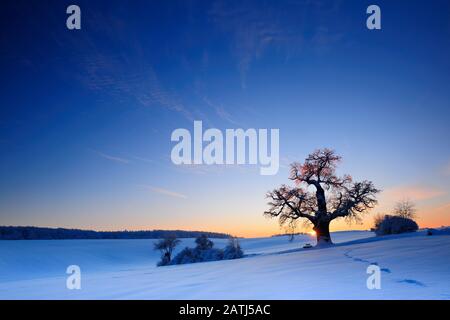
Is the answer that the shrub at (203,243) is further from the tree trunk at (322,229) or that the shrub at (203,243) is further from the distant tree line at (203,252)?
the tree trunk at (322,229)

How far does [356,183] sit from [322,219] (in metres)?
2.15

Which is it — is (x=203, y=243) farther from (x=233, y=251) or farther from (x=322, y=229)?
(x=322, y=229)

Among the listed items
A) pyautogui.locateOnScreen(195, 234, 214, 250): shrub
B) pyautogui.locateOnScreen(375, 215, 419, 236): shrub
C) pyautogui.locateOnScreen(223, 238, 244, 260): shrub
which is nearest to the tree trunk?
pyautogui.locateOnScreen(375, 215, 419, 236): shrub

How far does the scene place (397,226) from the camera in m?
17.3

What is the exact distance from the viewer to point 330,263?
687 cm

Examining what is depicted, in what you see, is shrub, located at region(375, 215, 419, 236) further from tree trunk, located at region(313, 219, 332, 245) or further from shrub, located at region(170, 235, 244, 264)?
shrub, located at region(170, 235, 244, 264)

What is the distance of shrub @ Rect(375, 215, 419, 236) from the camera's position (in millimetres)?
17219

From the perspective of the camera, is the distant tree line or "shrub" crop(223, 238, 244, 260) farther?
the distant tree line

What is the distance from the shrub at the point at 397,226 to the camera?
56.5 ft

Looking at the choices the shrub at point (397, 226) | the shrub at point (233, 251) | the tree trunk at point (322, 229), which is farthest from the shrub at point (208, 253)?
the shrub at point (397, 226)

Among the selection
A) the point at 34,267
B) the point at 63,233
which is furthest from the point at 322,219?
the point at 63,233

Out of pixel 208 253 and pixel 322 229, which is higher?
pixel 322 229

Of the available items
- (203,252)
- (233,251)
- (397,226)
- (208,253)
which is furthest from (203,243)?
(397,226)
